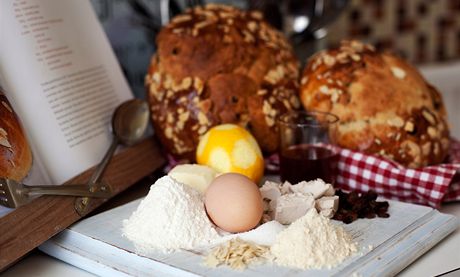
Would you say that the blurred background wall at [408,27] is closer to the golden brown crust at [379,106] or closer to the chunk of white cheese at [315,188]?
the golden brown crust at [379,106]

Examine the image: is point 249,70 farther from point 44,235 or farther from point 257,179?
point 44,235

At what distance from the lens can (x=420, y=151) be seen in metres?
0.97

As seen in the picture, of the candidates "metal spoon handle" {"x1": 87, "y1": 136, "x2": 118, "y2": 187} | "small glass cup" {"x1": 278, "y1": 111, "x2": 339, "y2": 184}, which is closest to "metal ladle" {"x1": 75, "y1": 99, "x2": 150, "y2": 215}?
"metal spoon handle" {"x1": 87, "y1": 136, "x2": 118, "y2": 187}

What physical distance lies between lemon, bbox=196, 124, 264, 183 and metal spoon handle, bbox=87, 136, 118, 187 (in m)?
0.13

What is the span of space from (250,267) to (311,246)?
7 centimetres

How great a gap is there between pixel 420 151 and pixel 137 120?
436mm

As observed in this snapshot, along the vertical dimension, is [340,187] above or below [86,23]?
below

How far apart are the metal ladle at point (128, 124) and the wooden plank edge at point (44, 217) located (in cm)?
2

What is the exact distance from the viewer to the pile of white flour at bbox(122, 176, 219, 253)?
75cm

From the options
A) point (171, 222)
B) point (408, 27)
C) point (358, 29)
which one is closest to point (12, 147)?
point (171, 222)

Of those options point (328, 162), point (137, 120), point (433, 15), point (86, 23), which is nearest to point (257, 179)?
point (328, 162)

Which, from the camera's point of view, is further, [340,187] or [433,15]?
[433,15]

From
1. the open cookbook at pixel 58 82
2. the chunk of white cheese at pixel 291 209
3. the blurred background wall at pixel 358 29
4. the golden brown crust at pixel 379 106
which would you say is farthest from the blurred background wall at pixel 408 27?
the chunk of white cheese at pixel 291 209

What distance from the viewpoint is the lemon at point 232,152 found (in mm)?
899
